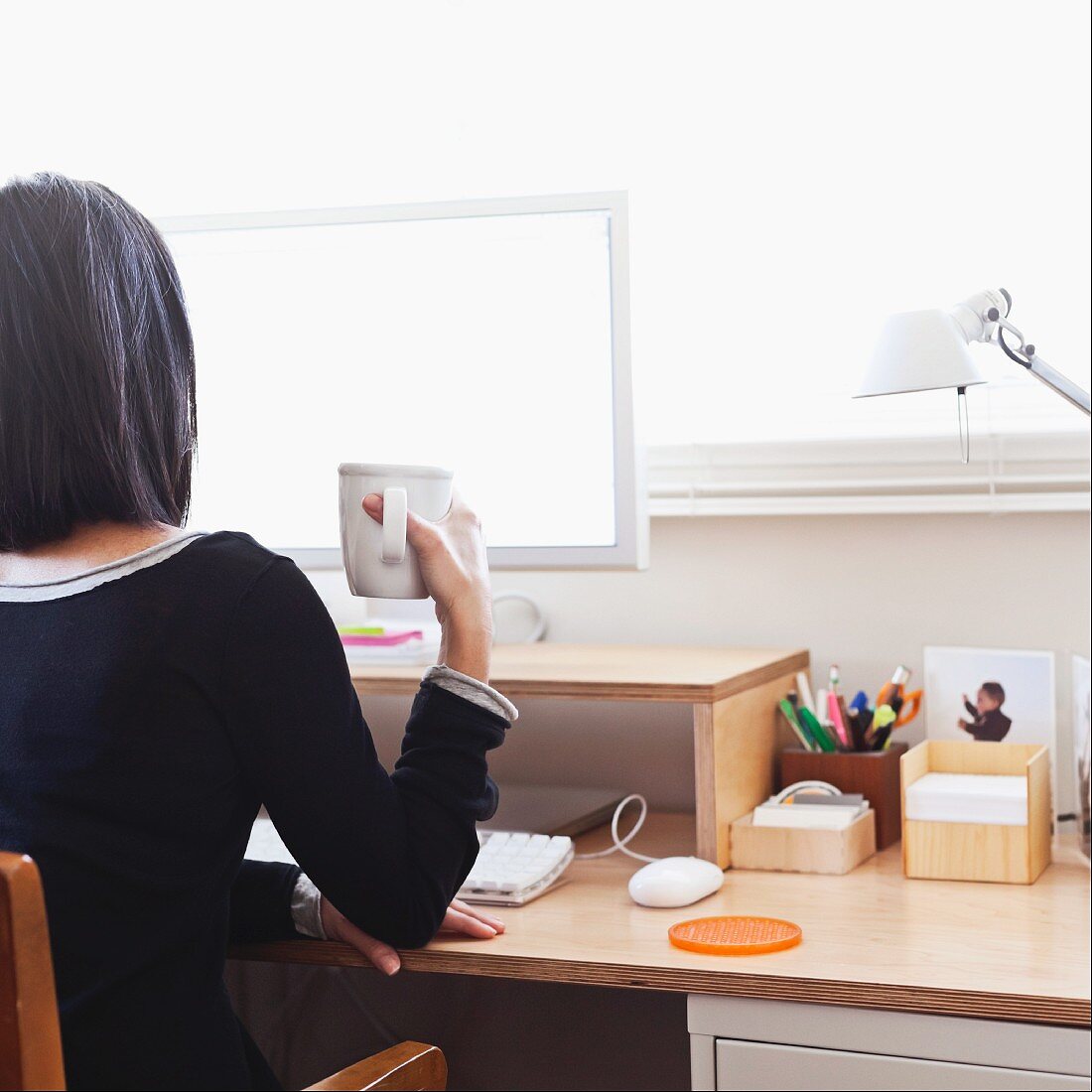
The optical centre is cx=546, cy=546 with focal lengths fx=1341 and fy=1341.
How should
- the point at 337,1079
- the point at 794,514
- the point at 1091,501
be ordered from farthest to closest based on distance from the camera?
the point at 794,514 → the point at 1091,501 → the point at 337,1079

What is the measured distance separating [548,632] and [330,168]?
2.18 ft

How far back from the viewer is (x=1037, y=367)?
106 centimetres

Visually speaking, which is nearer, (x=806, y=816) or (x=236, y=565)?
(x=236, y=565)

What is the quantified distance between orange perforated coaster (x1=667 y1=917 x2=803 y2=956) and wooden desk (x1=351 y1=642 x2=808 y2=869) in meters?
0.18

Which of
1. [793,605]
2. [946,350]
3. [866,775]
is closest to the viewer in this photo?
[946,350]

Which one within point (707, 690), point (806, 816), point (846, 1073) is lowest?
point (846, 1073)

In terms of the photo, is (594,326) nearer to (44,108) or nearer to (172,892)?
(172,892)

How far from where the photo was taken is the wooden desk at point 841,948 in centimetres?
91

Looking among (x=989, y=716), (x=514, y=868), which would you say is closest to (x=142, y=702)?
(x=514, y=868)

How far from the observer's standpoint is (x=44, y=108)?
1864mm

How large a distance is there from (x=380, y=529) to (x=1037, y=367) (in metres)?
0.53

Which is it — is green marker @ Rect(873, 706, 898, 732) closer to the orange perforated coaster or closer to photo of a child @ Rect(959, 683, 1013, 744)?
photo of a child @ Rect(959, 683, 1013, 744)

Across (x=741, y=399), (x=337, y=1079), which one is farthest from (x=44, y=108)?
(x=337, y=1079)

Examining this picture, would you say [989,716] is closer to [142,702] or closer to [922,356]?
[922,356]
